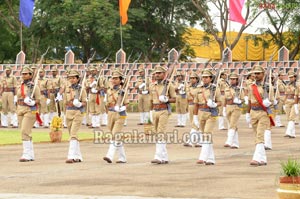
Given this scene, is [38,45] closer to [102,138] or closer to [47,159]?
[102,138]

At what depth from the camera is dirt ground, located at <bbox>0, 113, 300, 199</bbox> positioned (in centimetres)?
1592

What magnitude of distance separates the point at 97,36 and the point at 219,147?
31.3m

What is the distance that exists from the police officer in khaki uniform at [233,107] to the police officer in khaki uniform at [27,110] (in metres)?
6.22

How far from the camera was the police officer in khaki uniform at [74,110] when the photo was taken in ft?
70.2

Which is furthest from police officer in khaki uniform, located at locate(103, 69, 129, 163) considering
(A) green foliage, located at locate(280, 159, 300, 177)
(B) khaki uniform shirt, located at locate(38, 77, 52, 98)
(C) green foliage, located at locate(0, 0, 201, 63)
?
(C) green foliage, located at locate(0, 0, 201, 63)

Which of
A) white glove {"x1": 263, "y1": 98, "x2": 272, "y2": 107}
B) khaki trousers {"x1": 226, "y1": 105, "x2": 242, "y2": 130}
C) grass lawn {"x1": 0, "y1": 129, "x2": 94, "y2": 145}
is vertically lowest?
grass lawn {"x1": 0, "y1": 129, "x2": 94, "y2": 145}

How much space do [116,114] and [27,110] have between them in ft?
7.37

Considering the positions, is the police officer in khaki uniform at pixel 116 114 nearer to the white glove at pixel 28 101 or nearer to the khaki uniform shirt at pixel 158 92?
the khaki uniform shirt at pixel 158 92

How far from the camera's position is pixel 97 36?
5638 cm

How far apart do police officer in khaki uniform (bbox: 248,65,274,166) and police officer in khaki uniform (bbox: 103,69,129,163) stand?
2.95 m

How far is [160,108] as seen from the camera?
69.5 feet

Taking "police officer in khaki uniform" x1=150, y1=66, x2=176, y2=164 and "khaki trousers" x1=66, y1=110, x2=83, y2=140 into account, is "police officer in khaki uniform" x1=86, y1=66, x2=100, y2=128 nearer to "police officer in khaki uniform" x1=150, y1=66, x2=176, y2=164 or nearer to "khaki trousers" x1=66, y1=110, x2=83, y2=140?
"khaki trousers" x1=66, y1=110, x2=83, y2=140

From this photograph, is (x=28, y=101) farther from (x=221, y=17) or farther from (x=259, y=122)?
(x=221, y=17)

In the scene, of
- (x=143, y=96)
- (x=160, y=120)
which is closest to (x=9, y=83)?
(x=143, y=96)
